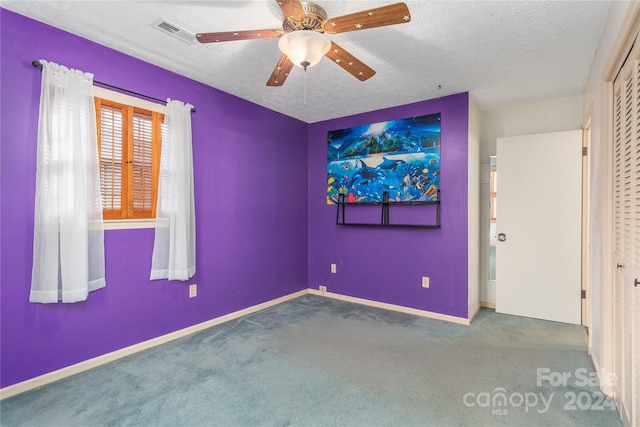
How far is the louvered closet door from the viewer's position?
4.99 feet

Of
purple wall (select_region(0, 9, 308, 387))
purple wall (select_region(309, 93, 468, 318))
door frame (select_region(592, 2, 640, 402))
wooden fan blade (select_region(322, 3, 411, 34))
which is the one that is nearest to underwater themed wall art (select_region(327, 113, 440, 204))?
purple wall (select_region(309, 93, 468, 318))

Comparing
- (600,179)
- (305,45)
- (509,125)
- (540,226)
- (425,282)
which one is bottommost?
(425,282)

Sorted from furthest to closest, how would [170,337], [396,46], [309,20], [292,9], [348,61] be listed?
[170,337]
[396,46]
[348,61]
[309,20]
[292,9]

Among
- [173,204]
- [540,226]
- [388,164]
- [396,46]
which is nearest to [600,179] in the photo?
[540,226]

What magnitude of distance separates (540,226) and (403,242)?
149 centimetres

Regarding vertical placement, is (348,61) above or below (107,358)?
above

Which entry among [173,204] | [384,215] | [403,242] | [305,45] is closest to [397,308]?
[403,242]

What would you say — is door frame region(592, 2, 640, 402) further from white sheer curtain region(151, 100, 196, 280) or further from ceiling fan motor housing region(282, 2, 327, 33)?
white sheer curtain region(151, 100, 196, 280)

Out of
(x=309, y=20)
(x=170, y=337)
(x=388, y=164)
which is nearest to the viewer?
(x=309, y=20)

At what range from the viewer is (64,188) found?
2197 mm

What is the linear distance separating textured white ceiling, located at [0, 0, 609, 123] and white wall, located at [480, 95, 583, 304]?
18 centimetres

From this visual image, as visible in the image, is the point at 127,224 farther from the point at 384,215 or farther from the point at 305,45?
the point at 384,215

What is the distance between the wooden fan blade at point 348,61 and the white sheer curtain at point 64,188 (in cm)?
180

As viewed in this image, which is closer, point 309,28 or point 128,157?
point 309,28
